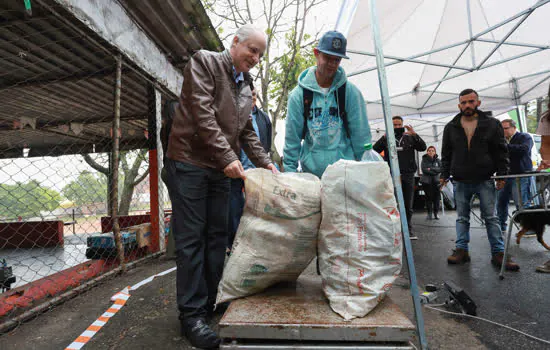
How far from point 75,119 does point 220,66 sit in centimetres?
656

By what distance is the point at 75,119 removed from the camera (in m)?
6.75

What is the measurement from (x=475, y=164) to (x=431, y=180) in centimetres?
419

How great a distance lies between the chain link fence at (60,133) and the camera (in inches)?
112

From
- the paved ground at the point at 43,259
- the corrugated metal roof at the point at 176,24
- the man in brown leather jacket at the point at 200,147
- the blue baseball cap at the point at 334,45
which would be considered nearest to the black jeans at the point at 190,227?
the man in brown leather jacket at the point at 200,147

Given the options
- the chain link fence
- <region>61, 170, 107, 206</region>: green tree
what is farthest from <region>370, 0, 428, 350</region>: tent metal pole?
<region>61, 170, 107, 206</region>: green tree

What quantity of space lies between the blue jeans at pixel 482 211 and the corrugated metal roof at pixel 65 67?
3668mm

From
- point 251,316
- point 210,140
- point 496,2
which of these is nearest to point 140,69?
point 210,140

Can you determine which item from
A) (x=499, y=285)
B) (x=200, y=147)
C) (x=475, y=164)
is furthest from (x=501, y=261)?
(x=200, y=147)

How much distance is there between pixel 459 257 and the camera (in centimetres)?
322

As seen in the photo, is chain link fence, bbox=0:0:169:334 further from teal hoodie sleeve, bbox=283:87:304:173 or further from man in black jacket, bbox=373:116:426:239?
man in black jacket, bbox=373:116:426:239

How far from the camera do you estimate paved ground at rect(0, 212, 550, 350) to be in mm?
1653

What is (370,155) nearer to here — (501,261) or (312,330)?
(312,330)

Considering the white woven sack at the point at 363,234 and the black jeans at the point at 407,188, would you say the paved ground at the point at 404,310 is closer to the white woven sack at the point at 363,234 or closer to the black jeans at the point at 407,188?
the white woven sack at the point at 363,234

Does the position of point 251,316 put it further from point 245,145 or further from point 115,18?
point 115,18
